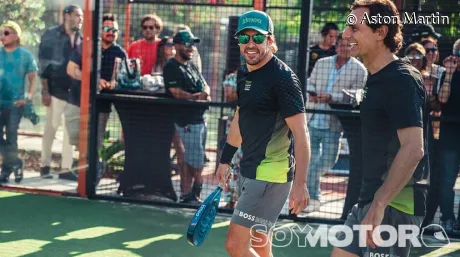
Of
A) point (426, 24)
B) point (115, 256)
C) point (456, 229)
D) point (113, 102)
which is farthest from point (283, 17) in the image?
point (115, 256)

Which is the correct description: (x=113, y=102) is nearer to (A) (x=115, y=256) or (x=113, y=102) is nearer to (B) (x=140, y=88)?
(B) (x=140, y=88)

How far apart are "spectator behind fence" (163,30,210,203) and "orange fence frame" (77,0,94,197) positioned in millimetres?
948

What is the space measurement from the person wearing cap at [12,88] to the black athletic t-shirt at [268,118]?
15.0 feet

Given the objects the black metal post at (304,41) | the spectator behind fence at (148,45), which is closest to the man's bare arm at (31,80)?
the spectator behind fence at (148,45)

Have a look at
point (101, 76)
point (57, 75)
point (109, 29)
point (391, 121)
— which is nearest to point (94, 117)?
point (101, 76)

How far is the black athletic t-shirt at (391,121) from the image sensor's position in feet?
12.1

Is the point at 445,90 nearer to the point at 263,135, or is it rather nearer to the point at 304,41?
the point at 304,41

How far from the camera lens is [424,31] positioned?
7.66m

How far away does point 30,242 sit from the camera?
21.4 ft

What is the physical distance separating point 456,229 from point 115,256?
350 cm

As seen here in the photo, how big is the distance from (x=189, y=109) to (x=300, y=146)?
11.6 feet

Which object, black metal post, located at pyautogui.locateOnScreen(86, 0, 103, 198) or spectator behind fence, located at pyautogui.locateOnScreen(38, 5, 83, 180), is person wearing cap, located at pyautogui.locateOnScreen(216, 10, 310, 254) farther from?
spectator behind fence, located at pyautogui.locateOnScreen(38, 5, 83, 180)

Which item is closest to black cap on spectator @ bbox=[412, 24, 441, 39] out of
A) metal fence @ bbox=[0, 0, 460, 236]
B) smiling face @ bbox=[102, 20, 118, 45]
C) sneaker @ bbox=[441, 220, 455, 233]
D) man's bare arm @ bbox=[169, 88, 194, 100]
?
metal fence @ bbox=[0, 0, 460, 236]

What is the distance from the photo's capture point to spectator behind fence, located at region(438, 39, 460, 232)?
7.42 meters
